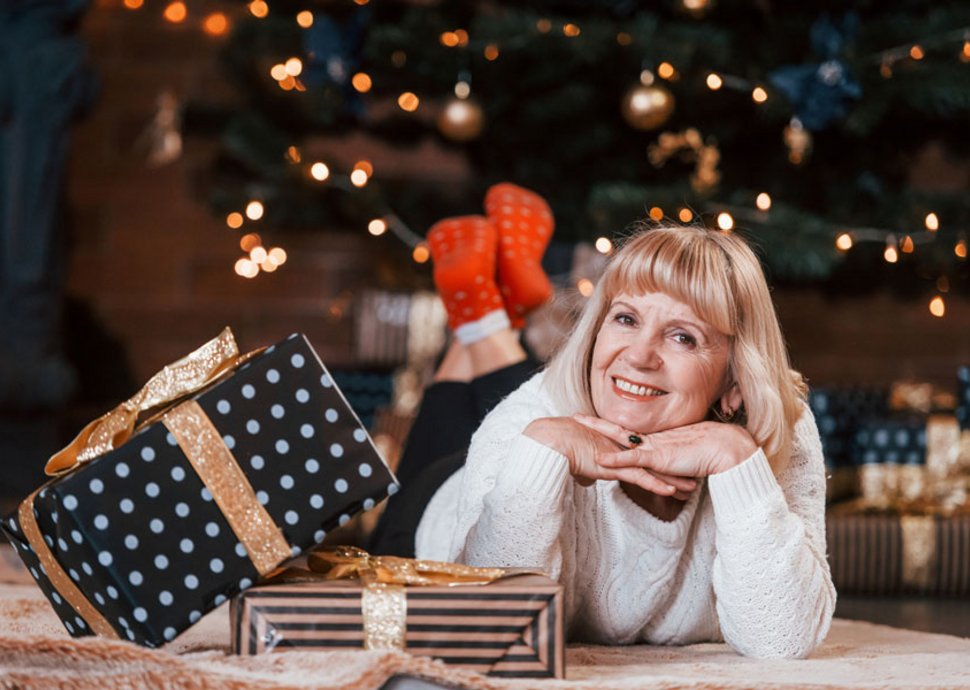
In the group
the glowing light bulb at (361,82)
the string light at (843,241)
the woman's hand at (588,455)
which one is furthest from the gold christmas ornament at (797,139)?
the woman's hand at (588,455)

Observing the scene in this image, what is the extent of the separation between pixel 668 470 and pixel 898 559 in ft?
3.69

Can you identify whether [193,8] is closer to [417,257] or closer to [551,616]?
[417,257]

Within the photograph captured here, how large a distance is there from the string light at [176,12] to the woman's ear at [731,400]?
208 centimetres

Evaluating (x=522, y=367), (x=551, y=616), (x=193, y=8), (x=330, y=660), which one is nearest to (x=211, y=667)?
(x=330, y=660)

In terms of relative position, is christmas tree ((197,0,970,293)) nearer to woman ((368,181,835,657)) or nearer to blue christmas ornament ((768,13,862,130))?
blue christmas ornament ((768,13,862,130))

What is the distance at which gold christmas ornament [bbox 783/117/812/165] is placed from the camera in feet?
8.15

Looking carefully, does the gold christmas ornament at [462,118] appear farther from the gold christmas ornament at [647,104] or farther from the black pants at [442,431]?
the black pants at [442,431]

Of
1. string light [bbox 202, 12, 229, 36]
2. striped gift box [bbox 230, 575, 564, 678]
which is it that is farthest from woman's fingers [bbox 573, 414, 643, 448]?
string light [bbox 202, 12, 229, 36]

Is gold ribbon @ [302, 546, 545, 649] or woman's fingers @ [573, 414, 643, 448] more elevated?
woman's fingers @ [573, 414, 643, 448]

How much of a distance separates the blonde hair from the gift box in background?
1.17 ft

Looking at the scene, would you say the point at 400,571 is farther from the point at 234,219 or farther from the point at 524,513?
the point at 234,219

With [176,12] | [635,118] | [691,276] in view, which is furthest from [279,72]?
[691,276]

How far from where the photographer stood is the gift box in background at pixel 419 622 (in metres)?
0.89

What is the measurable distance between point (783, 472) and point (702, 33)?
4.80 feet
